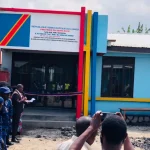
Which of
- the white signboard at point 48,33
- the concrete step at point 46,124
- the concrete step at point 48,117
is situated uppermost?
the white signboard at point 48,33

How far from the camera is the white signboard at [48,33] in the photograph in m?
13.1

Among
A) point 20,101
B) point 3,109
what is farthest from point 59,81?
point 3,109

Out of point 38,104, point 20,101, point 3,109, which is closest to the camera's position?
point 3,109

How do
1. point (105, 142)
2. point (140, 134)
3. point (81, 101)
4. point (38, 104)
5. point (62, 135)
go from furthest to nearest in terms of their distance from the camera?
1. point (38, 104)
2. point (81, 101)
3. point (140, 134)
4. point (62, 135)
5. point (105, 142)

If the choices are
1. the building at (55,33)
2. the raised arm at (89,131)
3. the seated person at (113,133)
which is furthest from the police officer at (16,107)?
the seated person at (113,133)

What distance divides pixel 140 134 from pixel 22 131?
3.96m

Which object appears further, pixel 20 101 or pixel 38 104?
pixel 38 104

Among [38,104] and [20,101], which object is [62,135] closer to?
[20,101]

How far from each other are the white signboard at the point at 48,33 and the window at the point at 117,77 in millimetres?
2964

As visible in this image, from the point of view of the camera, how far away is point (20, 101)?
10234 mm

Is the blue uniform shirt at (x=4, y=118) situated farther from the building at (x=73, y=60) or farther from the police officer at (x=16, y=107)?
the building at (x=73, y=60)

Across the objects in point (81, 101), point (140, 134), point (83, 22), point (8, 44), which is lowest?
point (140, 134)

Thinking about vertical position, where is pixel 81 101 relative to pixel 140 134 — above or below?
above

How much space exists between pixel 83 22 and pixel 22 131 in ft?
14.2
